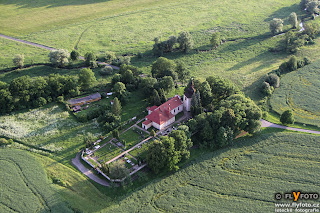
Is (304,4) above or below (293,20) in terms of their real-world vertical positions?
above

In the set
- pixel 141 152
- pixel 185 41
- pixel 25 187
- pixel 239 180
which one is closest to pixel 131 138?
pixel 141 152

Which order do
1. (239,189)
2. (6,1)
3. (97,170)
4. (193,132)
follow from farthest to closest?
(6,1), (193,132), (97,170), (239,189)

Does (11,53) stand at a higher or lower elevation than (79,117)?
higher

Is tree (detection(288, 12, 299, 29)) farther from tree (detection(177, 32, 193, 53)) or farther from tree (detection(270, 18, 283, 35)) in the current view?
tree (detection(177, 32, 193, 53))

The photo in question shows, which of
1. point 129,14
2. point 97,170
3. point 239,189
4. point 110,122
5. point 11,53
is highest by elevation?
point 129,14

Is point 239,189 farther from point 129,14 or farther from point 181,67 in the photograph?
point 129,14

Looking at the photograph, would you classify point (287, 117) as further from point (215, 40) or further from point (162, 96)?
point (215, 40)

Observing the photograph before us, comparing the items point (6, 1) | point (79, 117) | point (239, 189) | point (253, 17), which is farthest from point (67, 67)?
point (253, 17)
